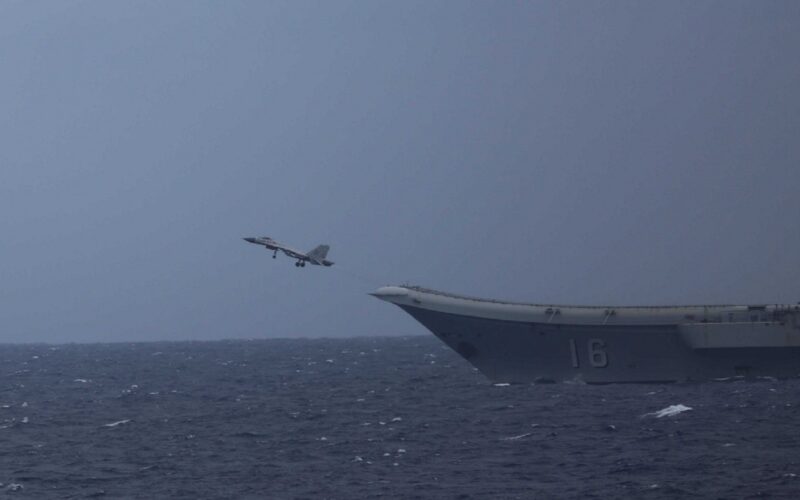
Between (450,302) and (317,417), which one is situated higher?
(450,302)

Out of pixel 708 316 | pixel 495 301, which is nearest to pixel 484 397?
pixel 495 301

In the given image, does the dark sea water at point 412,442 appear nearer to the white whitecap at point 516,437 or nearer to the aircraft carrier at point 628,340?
the white whitecap at point 516,437

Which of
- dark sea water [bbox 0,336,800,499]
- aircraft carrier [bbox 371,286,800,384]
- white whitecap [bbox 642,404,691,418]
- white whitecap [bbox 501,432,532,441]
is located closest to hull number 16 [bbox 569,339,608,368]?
aircraft carrier [bbox 371,286,800,384]

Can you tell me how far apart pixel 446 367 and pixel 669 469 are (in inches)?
2578

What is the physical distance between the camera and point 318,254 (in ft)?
239

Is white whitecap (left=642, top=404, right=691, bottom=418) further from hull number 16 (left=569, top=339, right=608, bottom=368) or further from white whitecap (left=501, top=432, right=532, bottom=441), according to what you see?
hull number 16 (left=569, top=339, right=608, bottom=368)

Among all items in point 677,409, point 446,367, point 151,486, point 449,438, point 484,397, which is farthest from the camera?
point 446,367

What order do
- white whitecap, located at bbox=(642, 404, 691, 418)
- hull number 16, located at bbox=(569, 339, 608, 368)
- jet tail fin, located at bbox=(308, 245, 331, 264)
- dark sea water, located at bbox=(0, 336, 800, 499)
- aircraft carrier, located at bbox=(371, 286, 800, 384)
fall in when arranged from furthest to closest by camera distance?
jet tail fin, located at bbox=(308, 245, 331, 264) → hull number 16, located at bbox=(569, 339, 608, 368) → aircraft carrier, located at bbox=(371, 286, 800, 384) → white whitecap, located at bbox=(642, 404, 691, 418) → dark sea water, located at bbox=(0, 336, 800, 499)

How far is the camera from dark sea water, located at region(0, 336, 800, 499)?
117ft

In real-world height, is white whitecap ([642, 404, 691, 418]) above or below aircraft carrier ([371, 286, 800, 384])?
below

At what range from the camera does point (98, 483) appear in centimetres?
3778

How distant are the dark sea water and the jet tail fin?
8.02 metres

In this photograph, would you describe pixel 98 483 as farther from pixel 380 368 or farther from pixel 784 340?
pixel 380 368

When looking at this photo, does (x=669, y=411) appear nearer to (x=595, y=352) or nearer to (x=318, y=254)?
(x=595, y=352)
